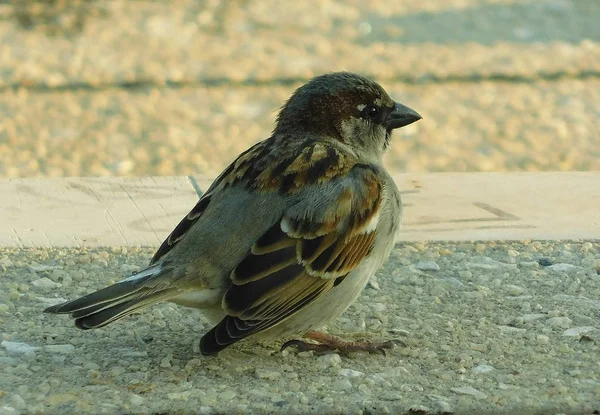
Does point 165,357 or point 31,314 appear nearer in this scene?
point 165,357

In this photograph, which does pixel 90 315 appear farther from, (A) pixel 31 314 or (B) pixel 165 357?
(A) pixel 31 314

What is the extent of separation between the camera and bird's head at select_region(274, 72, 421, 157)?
4484 mm

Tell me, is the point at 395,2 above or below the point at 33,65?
above

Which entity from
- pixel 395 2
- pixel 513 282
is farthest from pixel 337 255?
pixel 395 2

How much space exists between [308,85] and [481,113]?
15.6 feet

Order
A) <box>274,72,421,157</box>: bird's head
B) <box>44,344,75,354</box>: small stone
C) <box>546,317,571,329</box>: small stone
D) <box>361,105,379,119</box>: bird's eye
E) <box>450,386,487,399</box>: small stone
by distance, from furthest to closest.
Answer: <box>361,105,379,119</box>: bird's eye
<box>274,72,421,157</box>: bird's head
<box>546,317,571,329</box>: small stone
<box>44,344,75,354</box>: small stone
<box>450,386,487,399</box>: small stone

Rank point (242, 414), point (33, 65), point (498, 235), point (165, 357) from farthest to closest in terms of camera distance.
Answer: point (33, 65) < point (498, 235) < point (165, 357) < point (242, 414)

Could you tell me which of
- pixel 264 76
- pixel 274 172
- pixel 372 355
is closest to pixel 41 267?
pixel 274 172

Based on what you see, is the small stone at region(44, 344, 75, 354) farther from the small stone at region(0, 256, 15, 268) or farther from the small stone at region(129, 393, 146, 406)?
the small stone at region(0, 256, 15, 268)

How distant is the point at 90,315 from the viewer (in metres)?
3.57

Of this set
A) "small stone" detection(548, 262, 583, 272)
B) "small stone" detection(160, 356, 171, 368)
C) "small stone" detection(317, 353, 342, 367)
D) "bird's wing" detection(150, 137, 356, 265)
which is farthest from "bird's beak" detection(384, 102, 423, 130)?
"small stone" detection(160, 356, 171, 368)

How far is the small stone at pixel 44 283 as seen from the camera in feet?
15.2

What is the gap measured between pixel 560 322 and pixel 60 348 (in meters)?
1.78

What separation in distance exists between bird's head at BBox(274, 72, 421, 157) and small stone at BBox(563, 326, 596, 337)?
1.02 meters
